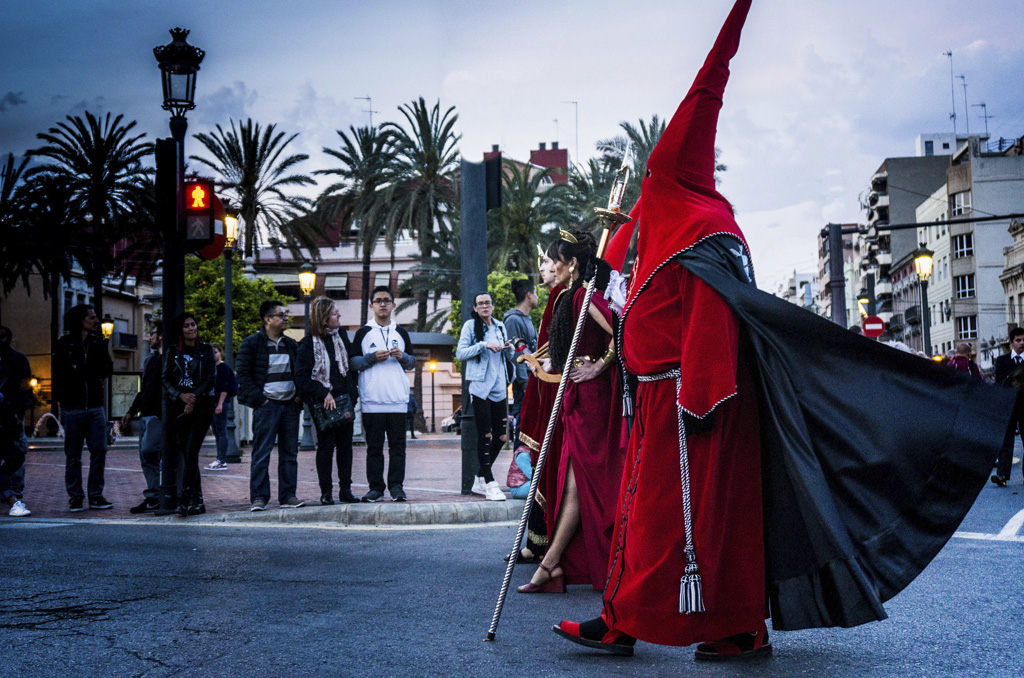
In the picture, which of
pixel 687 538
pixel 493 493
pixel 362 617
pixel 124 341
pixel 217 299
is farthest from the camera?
pixel 124 341

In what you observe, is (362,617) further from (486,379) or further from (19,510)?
(19,510)

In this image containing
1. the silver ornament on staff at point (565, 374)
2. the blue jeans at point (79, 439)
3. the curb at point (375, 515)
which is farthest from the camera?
the blue jeans at point (79, 439)

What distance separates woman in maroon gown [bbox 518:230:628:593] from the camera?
535cm

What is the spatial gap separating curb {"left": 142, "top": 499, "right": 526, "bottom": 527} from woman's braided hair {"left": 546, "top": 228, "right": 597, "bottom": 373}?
3627 mm

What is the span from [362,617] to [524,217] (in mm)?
35374

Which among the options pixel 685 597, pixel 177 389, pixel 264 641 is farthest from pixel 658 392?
pixel 177 389

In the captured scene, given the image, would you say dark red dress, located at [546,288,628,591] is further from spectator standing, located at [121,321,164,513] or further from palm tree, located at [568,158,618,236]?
palm tree, located at [568,158,618,236]

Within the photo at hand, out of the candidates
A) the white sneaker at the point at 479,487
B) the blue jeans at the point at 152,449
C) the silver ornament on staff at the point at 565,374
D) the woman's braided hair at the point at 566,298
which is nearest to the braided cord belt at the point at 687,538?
the silver ornament on staff at the point at 565,374

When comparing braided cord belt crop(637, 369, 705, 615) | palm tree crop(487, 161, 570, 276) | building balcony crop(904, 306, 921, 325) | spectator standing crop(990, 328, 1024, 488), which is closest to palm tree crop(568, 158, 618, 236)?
palm tree crop(487, 161, 570, 276)

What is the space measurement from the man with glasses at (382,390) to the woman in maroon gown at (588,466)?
4.33 meters

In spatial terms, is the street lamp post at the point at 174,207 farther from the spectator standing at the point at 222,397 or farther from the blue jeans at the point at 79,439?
the spectator standing at the point at 222,397

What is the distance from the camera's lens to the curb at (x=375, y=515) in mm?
8961

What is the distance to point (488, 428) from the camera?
10312 millimetres

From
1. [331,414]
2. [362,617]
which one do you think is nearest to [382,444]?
[331,414]
